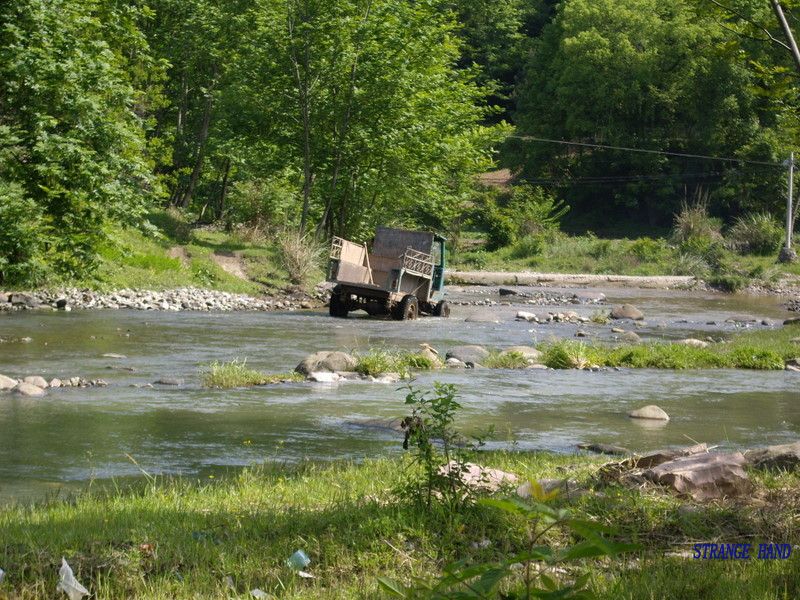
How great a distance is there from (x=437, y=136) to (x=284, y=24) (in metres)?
6.94

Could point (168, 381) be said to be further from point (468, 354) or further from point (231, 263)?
point (231, 263)

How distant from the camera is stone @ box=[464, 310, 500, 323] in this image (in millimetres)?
27991

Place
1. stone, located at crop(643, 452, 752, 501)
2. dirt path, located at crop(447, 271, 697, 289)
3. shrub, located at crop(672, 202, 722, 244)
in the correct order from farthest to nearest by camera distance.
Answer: shrub, located at crop(672, 202, 722, 244) < dirt path, located at crop(447, 271, 697, 289) < stone, located at crop(643, 452, 752, 501)

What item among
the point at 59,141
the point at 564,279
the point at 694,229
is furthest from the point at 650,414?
the point at 694,229

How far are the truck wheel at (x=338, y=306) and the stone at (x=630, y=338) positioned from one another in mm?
7240

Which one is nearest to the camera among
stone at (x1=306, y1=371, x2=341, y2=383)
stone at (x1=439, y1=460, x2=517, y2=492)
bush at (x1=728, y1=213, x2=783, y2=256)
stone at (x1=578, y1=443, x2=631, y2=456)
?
stone at (x1=439, y1=460, x2=517, y2=492)

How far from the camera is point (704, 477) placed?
24.2 feet

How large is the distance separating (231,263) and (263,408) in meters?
22.3

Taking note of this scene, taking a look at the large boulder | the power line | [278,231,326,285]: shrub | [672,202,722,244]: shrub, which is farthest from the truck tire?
the power line

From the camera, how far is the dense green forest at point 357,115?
23797 millimetres

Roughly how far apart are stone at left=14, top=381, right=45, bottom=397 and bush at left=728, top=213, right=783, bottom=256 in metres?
45.3

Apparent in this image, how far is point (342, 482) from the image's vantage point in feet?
26.8

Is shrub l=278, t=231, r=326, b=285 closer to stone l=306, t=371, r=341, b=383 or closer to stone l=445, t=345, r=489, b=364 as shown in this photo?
stone l=445, t=345, r=489, b=364

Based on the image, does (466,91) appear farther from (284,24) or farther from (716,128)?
(716,128)
